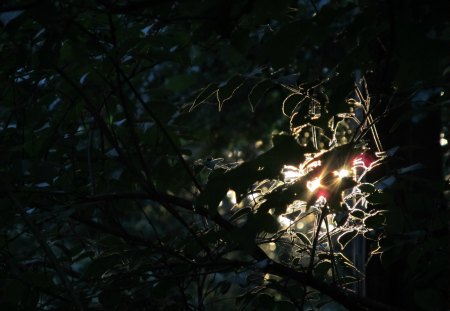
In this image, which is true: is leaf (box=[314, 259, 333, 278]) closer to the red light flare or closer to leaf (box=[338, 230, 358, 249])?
leaf (box=[338, 230, 358, 249])

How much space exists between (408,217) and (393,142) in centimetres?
65

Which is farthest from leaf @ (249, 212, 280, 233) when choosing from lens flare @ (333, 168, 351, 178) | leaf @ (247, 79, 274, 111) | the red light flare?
leaf @ (247, 79, 274, 111)

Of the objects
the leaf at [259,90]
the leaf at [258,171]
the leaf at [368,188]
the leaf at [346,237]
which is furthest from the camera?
the leaf at [346,237]

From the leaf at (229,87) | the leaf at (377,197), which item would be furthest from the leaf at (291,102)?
the leaf at (377,197)

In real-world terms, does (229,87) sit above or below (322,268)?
above

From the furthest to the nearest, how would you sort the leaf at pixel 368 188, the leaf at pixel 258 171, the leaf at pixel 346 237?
the leaf at pixel 346 237 < the leaf at pixel 368 188 < the leaf at pixel 258 171

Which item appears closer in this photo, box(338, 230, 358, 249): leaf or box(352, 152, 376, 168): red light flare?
box(352, 152, 376, 168): red light flare

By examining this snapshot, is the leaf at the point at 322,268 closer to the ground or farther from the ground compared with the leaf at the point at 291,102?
closer to the ground

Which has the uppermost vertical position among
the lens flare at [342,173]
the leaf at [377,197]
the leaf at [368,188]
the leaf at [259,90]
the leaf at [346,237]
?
the leaf at [259,90]

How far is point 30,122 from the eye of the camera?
5.77ft

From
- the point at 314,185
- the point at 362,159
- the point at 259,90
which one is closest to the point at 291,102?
the point at 259,90

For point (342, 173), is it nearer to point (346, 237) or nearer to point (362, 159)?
point (362, 159)

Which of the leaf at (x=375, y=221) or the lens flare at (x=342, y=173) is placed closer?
the lens flare at (x=342, y=173)

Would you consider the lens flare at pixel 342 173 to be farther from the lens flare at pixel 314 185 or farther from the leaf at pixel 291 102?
the leaf at pixel 291 102
